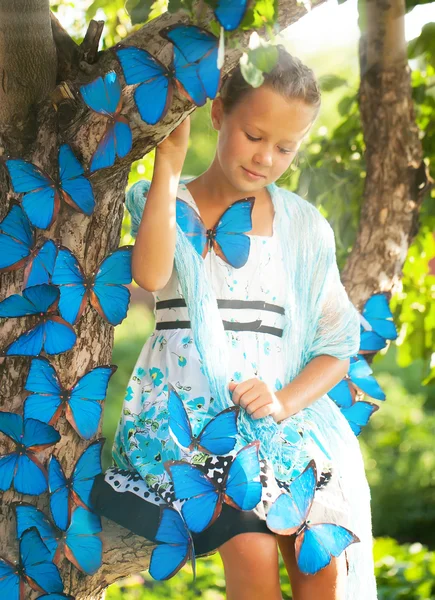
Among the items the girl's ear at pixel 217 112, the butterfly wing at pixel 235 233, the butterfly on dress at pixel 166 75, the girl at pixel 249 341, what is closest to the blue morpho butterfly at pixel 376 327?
the girl at pixel 249 341

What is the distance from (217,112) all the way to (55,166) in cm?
37

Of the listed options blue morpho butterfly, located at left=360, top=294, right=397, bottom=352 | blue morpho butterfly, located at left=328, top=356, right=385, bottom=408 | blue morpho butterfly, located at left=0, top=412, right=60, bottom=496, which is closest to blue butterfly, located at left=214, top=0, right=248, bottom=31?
blue morpho butterfly, located at left=0, top=412, right=60, bottom=496

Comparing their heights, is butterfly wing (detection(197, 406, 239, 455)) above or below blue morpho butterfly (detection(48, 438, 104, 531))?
above

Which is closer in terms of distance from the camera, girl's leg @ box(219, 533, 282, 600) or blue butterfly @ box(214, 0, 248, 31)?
blue butterfly @ box(214, 0, 248, 31)

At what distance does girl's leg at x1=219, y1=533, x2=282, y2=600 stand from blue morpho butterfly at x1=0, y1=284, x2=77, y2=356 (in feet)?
1.53

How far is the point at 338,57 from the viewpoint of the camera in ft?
7.70

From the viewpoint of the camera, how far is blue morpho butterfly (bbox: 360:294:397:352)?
208cm

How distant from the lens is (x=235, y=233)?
1.56 metres

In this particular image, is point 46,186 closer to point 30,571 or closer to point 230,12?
point 230,12

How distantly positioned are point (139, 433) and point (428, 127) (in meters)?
1.44

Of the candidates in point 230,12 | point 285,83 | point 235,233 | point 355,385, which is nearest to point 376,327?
point 355,385

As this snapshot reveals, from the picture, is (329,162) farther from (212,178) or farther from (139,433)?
(139,433)

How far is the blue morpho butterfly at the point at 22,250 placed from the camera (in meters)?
1.42

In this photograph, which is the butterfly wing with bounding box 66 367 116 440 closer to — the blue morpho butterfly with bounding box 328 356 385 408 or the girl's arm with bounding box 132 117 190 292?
the girl's arm with bounding box 132 117 190 292
